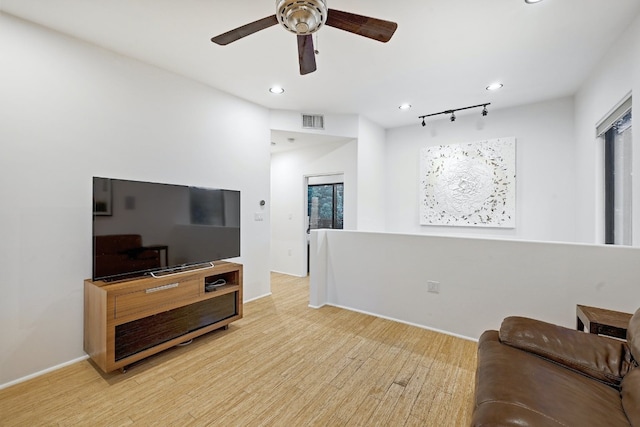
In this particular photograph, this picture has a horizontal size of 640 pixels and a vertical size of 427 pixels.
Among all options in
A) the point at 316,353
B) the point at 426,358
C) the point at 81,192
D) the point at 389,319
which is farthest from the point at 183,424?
the point at 389,319

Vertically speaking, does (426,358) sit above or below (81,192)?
below

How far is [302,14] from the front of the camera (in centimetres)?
152

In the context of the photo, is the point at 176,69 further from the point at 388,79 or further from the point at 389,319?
the point at 389,319

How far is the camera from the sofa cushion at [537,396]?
1.05 meters

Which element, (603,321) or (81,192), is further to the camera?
(81,192)

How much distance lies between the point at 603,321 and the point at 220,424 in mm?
2535

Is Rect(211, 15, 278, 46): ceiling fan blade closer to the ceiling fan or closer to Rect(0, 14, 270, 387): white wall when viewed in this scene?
the ceiling fan

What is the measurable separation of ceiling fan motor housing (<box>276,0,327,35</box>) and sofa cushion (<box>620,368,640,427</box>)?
2274 mm

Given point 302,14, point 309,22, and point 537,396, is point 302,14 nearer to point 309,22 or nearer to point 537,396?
point 309,22

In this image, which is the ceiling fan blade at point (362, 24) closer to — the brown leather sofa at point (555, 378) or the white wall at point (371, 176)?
the brown leather sofa at point (555, 378)

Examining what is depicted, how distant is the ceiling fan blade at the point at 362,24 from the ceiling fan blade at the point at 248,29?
35 cm

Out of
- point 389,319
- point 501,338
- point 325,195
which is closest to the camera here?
point 501,338

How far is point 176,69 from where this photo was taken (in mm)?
2953

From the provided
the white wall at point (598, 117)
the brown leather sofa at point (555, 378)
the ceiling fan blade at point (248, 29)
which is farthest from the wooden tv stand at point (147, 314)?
the white wall at point (598, 117)
